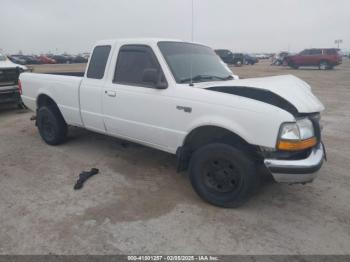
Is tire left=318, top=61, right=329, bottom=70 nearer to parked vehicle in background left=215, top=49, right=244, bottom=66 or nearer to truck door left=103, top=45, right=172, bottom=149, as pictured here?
parked vehicle in background left=215, top=49, right=244, bottom=66

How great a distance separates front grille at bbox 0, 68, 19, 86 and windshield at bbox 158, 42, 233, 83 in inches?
246

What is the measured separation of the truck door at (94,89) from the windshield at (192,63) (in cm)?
109

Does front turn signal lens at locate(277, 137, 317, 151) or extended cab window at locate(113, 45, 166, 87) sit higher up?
extended cab window at locate(113, 45, 166, 87)

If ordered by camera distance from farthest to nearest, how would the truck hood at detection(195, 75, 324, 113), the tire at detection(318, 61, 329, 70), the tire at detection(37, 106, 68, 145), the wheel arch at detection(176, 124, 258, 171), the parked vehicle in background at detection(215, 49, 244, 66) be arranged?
1. the parked vehicle in background at detection(215, 49, 244, 66)
2. the tire at detection(318, 61, 329, 70)
3. the tire at detection(37, 106, 68, 145)
4. the wheel arch at detection(176, 124, 258, 171)
5. the truck hood at detection(195, 75, 324, 113)

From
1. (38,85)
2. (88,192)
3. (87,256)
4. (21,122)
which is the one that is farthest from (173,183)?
(21,122)

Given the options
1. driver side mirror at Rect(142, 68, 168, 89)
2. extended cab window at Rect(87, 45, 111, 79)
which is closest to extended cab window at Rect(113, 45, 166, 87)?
driver side mirror at Rect(142, 68, 168, 89)

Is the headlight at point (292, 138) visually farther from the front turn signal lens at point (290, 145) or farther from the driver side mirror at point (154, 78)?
the driver side mirror at point (154, 78)

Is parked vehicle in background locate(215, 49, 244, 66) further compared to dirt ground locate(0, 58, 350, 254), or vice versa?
parked vehicle in background locate(215, 49, 244, 66)

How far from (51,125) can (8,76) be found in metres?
4.01

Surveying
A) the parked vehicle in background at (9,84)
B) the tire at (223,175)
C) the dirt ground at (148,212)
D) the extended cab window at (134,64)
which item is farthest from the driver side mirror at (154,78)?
the parked vehicle in background at (9,84)

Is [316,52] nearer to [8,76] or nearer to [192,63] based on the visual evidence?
[8,76]

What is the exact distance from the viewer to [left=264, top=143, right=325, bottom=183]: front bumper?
3.00 meters

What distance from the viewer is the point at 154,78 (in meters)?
3.65

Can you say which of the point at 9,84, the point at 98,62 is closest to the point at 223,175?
the point at 98,62
